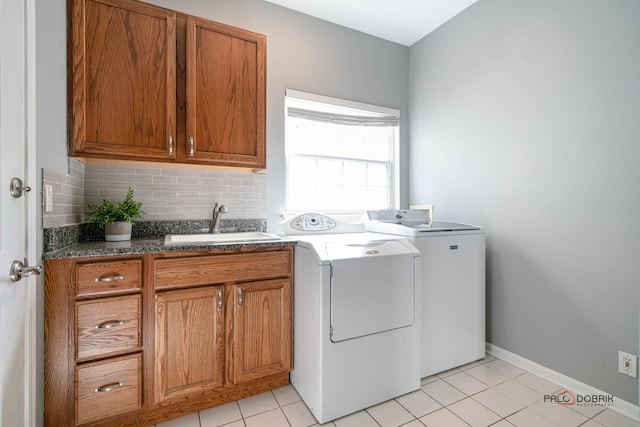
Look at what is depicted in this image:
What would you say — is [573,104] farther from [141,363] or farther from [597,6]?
[141,363]

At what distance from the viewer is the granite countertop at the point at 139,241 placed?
51.8 inches

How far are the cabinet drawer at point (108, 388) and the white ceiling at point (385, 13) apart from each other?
2.72m

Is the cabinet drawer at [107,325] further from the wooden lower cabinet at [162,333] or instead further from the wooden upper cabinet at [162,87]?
the wooden upper cabinet at [162,87]

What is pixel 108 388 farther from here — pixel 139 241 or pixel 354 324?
pixel 354 324

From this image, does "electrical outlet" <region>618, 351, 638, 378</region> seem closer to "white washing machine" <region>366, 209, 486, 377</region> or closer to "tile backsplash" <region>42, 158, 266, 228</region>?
"white washing machine" <region>366, 209, 486, 377</region>

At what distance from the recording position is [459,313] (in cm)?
208

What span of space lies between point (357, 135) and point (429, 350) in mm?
1995

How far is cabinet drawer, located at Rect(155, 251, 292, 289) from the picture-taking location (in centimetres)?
150

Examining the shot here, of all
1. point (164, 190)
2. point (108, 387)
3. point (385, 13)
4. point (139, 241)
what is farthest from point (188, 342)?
point (385, 13)

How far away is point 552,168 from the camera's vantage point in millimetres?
1919

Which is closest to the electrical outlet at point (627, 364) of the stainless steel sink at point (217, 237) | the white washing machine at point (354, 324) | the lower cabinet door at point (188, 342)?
the white washing machine at point (354, 324)

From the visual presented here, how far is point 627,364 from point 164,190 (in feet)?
9.80

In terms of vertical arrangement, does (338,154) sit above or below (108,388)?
above

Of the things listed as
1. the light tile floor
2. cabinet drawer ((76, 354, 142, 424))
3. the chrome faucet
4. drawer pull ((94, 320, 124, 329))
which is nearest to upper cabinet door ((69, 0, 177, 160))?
the chrome faucet
